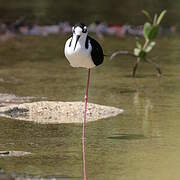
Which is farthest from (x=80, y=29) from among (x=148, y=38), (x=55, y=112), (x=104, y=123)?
(x=148, y=38)

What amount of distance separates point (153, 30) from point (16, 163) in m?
3.25

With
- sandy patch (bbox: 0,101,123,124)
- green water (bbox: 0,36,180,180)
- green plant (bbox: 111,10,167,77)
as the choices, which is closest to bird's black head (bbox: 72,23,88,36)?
green water (bbox: 0,36,180,180)

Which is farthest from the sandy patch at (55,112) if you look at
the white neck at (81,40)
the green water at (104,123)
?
the white neck at (81,40)

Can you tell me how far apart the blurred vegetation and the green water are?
224cm

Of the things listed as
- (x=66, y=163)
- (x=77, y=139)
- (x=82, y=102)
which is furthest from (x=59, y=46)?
(x=66, y=163)

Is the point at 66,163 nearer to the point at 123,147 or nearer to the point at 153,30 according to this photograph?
the point at 123,147

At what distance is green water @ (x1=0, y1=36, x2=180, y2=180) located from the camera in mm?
4863

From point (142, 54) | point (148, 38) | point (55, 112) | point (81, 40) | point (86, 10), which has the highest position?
point (86, 10)

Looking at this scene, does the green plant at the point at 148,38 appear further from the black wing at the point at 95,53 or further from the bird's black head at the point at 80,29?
the bird's black head at the point at 80,29

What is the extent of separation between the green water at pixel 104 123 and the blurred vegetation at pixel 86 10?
7.36 ft

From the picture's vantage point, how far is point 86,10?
42.3ft

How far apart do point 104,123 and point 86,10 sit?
693 centimetres

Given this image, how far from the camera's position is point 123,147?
17.7 ft

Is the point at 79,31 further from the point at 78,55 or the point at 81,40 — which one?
the point at 78,55
